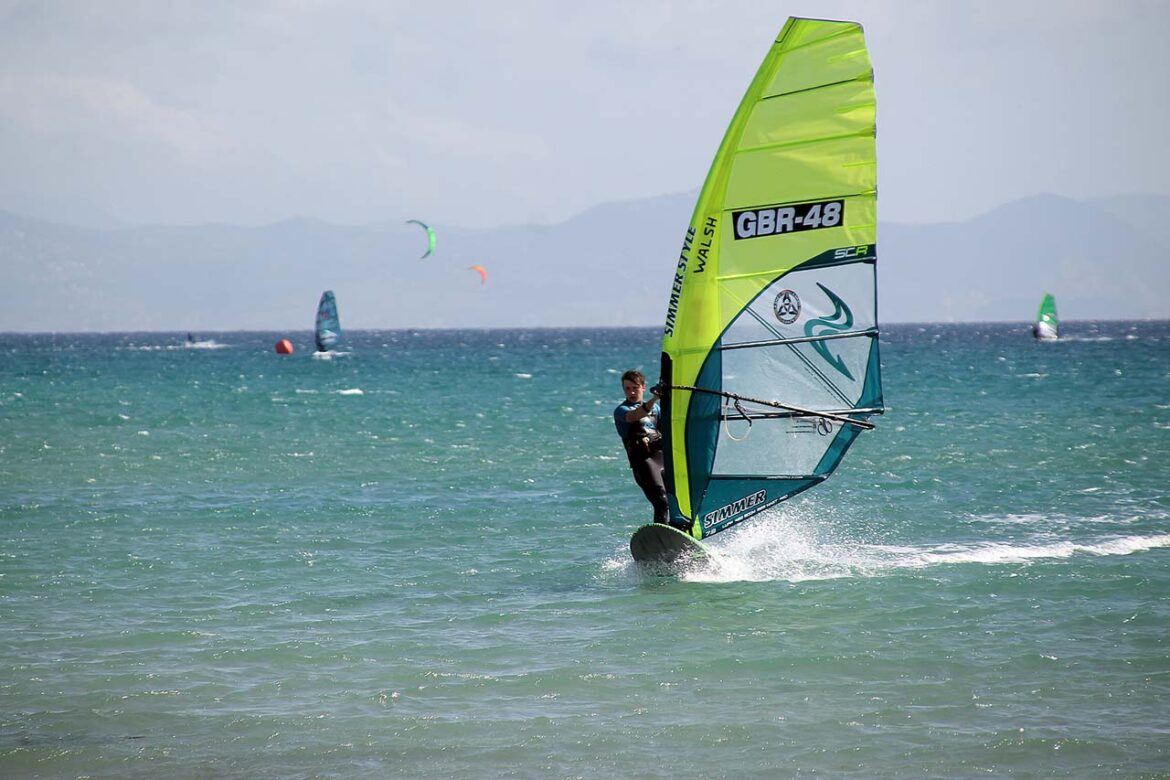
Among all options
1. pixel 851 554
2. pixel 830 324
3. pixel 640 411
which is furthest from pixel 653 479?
pixel 851 554

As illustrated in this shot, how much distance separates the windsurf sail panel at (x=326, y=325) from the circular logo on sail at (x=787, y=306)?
74.0m

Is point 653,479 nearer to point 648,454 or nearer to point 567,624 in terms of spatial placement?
point 648,454

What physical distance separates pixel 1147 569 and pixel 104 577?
9921 millimetres

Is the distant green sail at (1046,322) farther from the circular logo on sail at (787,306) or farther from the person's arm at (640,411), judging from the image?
the person's arm at (640,411)

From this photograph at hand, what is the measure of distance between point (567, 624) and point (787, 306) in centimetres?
326

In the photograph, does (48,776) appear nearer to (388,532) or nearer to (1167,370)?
(388,532)

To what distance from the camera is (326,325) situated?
8900cm

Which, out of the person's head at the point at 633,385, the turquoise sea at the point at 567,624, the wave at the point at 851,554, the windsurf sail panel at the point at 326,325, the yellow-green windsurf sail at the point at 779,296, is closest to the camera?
the turquoise sea at the point at 567,624

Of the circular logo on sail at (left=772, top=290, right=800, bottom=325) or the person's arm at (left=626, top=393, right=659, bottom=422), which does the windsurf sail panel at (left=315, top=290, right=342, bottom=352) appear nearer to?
the person's arm at (left=626, top=393, right=659, bottom=422)

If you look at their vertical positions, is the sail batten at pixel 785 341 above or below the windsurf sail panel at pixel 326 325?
below

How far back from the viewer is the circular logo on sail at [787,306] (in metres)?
10.9

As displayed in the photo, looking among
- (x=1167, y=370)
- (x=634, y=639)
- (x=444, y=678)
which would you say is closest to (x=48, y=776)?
(x=444, y=678)

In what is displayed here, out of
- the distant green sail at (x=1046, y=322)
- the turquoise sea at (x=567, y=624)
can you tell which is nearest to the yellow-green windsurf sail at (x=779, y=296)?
the turquoise sea at (x=567, y=624)

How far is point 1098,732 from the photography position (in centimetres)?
748
